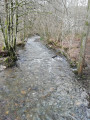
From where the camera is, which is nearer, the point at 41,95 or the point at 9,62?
the point at 41,95

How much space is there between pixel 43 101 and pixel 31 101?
519 millimetres

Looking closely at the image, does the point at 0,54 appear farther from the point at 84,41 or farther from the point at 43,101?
the point at 84,41

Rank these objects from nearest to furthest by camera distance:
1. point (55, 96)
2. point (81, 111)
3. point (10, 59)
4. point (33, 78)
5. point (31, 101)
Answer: point (81, 111)
point (31, 101)
point (55, 96)
point (33, 78)
point (10, 59)

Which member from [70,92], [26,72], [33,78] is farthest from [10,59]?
[70,92]

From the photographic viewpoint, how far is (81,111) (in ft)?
14.2

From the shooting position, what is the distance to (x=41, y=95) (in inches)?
204

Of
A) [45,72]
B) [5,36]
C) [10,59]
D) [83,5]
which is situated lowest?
[45,72]

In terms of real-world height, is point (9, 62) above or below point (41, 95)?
above

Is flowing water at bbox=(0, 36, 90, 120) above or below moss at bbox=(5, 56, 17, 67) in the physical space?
below

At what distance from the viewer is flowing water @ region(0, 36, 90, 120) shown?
4172 mm

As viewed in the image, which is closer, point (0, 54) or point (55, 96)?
point (55, 96)

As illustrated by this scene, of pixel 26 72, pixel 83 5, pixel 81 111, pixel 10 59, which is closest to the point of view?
pixel 81 111

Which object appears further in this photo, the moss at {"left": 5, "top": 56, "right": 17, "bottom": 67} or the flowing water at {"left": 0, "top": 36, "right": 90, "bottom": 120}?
the moss at {"left": 5, "top": 56, "right": 17, "bottom": 67}

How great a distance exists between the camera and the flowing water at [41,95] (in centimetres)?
417
